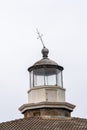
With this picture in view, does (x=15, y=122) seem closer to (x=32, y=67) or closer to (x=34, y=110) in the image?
(x=34, y=110)

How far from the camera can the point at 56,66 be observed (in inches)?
1119

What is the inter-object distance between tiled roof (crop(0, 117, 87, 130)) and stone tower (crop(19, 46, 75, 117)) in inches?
64.3

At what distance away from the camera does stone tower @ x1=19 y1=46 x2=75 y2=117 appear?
26.4 m

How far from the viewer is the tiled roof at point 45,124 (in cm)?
2265

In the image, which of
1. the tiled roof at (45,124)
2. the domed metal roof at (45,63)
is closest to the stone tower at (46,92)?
the domed metal roof at (45,63)

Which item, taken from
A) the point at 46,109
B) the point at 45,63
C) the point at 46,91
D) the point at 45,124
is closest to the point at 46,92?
the point at 46,91

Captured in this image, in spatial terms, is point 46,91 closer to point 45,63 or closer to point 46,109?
point 46,109

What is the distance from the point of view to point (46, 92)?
89.1 ft

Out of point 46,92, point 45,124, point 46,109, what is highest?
point 46,92

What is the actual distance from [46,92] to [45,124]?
13.8ft

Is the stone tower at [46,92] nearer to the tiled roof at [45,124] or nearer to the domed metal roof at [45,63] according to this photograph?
the domed metal roof at [45,63]

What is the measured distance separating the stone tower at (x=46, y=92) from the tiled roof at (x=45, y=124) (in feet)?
5.35

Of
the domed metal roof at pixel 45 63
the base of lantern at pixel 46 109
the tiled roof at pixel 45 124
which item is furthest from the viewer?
the domed metal roof at pixel 45 63

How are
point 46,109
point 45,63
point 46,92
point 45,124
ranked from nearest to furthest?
point 45,124
point 46,109
point 46,92
point 45,63
